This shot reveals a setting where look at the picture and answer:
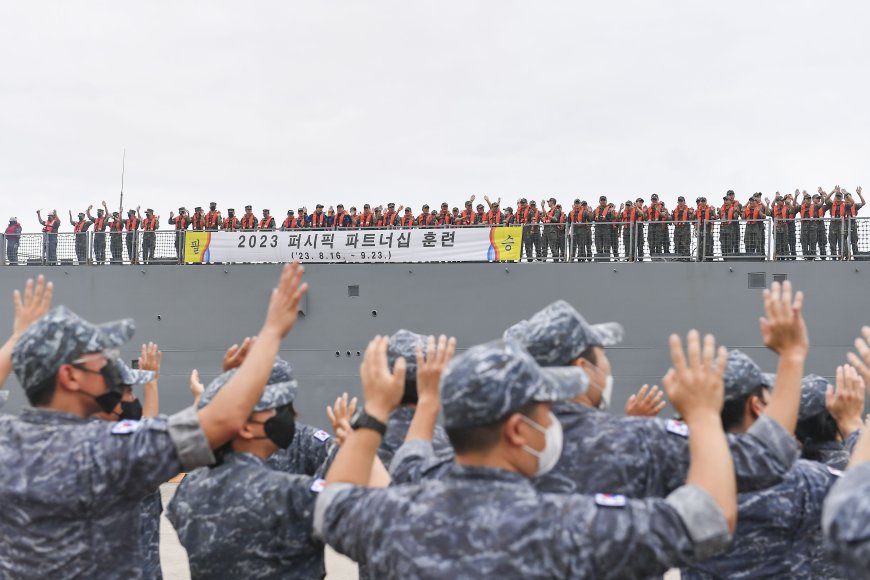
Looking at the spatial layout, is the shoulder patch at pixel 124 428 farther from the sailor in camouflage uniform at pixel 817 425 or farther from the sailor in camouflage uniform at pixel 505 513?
the sailor in camouflage uniform at pixel 817 425

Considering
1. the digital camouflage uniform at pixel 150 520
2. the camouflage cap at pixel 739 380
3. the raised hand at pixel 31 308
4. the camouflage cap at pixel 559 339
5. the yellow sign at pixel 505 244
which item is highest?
the yellow sign at pixel 505 244

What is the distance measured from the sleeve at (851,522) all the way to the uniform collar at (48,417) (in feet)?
7.07

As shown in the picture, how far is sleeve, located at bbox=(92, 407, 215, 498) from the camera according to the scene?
2211 millimetres

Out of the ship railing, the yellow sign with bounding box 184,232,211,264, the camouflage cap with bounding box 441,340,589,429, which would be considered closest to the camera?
the camouflage cap with bounding box 441,340,589,429

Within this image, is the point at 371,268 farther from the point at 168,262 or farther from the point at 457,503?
the point at 457,503

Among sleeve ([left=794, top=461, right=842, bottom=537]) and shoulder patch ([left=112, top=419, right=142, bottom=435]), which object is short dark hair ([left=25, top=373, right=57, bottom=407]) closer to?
shoulder patch ([left=112, top=419, right=142, bottom=435])

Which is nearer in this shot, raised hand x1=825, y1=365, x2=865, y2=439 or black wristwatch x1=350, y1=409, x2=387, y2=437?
black wristwatch x1=350, y1=409, x2=387, y2=437

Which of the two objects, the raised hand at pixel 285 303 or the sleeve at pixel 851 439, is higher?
the raised hand at pixel 285 303

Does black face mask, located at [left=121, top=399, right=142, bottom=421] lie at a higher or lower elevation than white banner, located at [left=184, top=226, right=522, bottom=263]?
lower

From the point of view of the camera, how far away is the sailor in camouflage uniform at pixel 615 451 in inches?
80.4

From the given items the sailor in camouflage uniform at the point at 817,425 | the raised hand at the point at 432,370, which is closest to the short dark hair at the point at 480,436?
the raised hand at the point at 432,370

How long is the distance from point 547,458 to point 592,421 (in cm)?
43

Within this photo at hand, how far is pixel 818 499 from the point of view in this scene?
2750 mm

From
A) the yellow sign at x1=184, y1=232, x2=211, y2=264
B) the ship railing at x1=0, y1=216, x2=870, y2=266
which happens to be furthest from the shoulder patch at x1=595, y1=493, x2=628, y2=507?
the yellow sign at x1=184, y1=232, x2=211, y2=264
